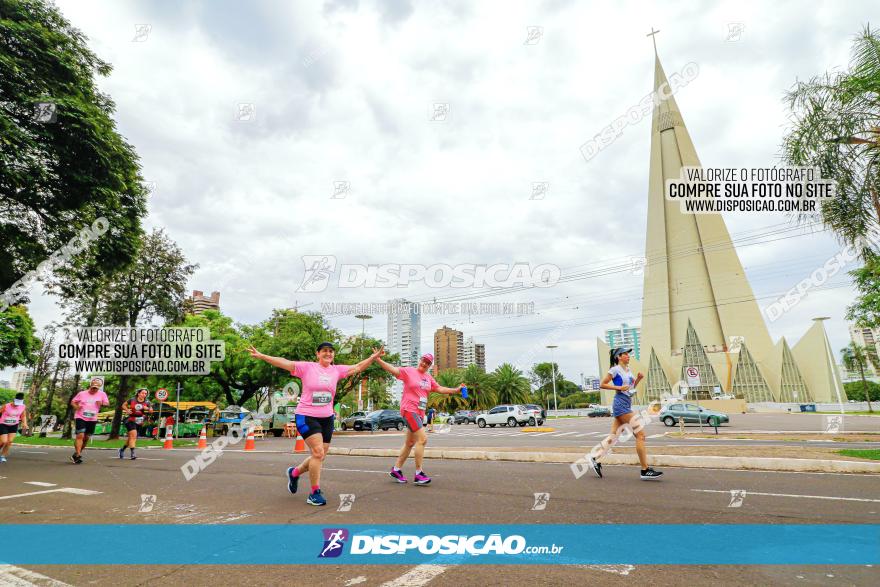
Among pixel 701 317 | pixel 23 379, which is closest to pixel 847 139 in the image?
pixel 701 317

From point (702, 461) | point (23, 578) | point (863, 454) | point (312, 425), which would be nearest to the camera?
point (23, 578)

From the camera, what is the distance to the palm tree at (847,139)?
32.7ft

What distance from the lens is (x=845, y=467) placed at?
24.3ft

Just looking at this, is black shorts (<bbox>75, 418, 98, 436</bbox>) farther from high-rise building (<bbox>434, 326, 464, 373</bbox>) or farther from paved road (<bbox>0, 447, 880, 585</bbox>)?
high-rise building (<bbox>434, 326, 464, 373</bbox>)

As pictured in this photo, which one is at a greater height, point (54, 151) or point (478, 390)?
point (54, 151)

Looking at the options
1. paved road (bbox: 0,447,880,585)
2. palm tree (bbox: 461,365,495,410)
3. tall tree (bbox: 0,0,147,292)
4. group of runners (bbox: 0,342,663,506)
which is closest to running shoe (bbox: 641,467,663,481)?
group of runners (bbox: 0,342,663,506)

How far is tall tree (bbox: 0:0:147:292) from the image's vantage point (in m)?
11.2

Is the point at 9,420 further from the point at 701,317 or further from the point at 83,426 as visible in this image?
the point at 701,317

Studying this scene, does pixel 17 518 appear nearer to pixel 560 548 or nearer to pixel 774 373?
pixel 560 548

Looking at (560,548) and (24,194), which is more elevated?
(24,194)

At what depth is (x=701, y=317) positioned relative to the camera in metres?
69.9

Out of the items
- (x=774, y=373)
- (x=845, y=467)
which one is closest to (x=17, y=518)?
(x=845, y=467)

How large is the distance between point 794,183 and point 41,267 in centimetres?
2239

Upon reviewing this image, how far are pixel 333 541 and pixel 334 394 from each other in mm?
2307
